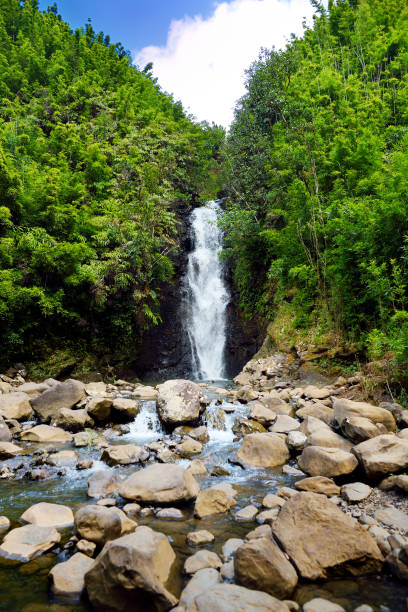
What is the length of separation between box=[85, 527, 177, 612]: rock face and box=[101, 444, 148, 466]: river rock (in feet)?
10.3

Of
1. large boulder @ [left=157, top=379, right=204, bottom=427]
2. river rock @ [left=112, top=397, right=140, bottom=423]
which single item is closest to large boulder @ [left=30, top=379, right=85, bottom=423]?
river rock @ [left=112, top=397, right=140, bottom=423]

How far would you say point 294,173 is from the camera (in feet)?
43.5

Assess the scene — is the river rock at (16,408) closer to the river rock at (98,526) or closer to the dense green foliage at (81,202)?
the dense green foliage at (81,202)

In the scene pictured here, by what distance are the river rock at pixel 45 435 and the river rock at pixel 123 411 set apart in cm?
116

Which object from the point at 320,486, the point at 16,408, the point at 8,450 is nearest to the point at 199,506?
the point at 320,486

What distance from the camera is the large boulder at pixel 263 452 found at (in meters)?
5.73

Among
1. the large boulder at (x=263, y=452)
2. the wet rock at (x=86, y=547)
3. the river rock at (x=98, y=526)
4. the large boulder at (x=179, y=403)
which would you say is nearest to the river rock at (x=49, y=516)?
the river rock at (x=98, y=526)

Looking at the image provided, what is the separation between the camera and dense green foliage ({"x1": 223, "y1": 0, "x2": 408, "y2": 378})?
8.29 m

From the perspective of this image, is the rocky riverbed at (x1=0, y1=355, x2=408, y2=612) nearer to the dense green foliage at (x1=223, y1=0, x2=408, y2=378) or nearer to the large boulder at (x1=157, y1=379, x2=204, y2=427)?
the large boulder at (x1=157, y1=379, x2=204, y2=427)

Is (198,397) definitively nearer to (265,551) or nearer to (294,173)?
(265,551)

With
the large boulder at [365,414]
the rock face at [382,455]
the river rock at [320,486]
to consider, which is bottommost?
the river rock at [320,486]

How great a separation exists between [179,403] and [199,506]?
3.46 m

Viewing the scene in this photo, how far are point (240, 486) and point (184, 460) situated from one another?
134cm

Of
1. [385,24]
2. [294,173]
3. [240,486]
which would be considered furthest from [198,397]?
[385,24]
